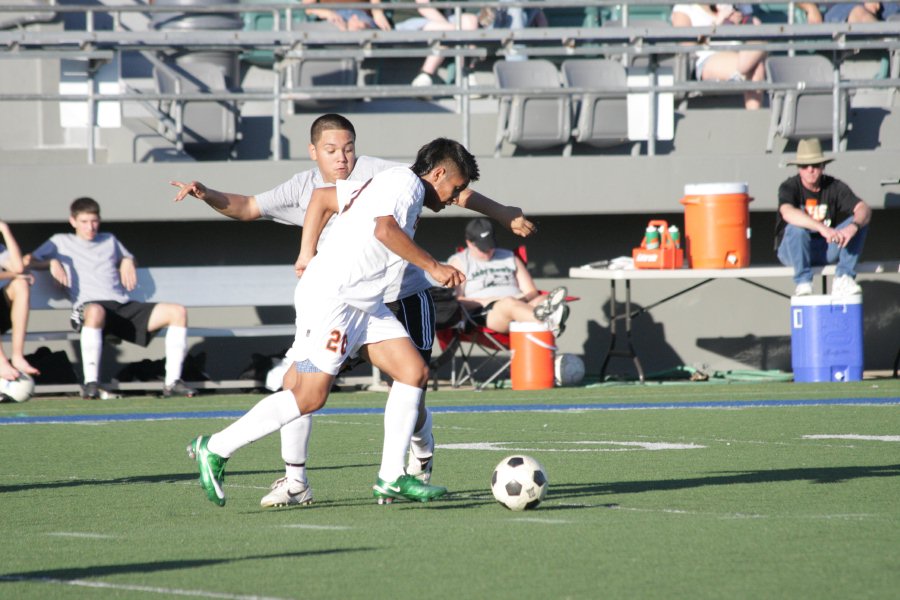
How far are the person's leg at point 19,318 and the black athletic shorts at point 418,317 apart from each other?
24.2ft

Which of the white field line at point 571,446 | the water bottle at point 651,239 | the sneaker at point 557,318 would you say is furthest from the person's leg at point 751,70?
the white field line at point 571,446

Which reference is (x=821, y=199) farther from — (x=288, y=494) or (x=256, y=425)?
(x=256, y=425)

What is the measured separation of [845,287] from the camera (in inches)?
531

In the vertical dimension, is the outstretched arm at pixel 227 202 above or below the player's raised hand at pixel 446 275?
above

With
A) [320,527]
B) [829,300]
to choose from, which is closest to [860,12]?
[829,300]

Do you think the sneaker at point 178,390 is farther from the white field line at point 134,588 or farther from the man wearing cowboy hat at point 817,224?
the white field line at point 134,588

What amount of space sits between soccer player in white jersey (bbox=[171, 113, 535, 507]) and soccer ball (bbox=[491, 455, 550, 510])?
0.58 m

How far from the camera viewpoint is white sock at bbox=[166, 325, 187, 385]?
44.2 feet

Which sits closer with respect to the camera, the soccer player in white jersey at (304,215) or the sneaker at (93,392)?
the soccer player in white jersey at (304,215)

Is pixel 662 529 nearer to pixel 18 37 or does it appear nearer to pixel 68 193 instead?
pixel 68 193

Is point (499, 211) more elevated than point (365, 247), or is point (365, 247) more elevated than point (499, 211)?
point (499, 211)

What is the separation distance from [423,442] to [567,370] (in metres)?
7.56

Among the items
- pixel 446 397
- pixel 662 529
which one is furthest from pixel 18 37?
pixel 662 529

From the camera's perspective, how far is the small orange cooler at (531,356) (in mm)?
13703
